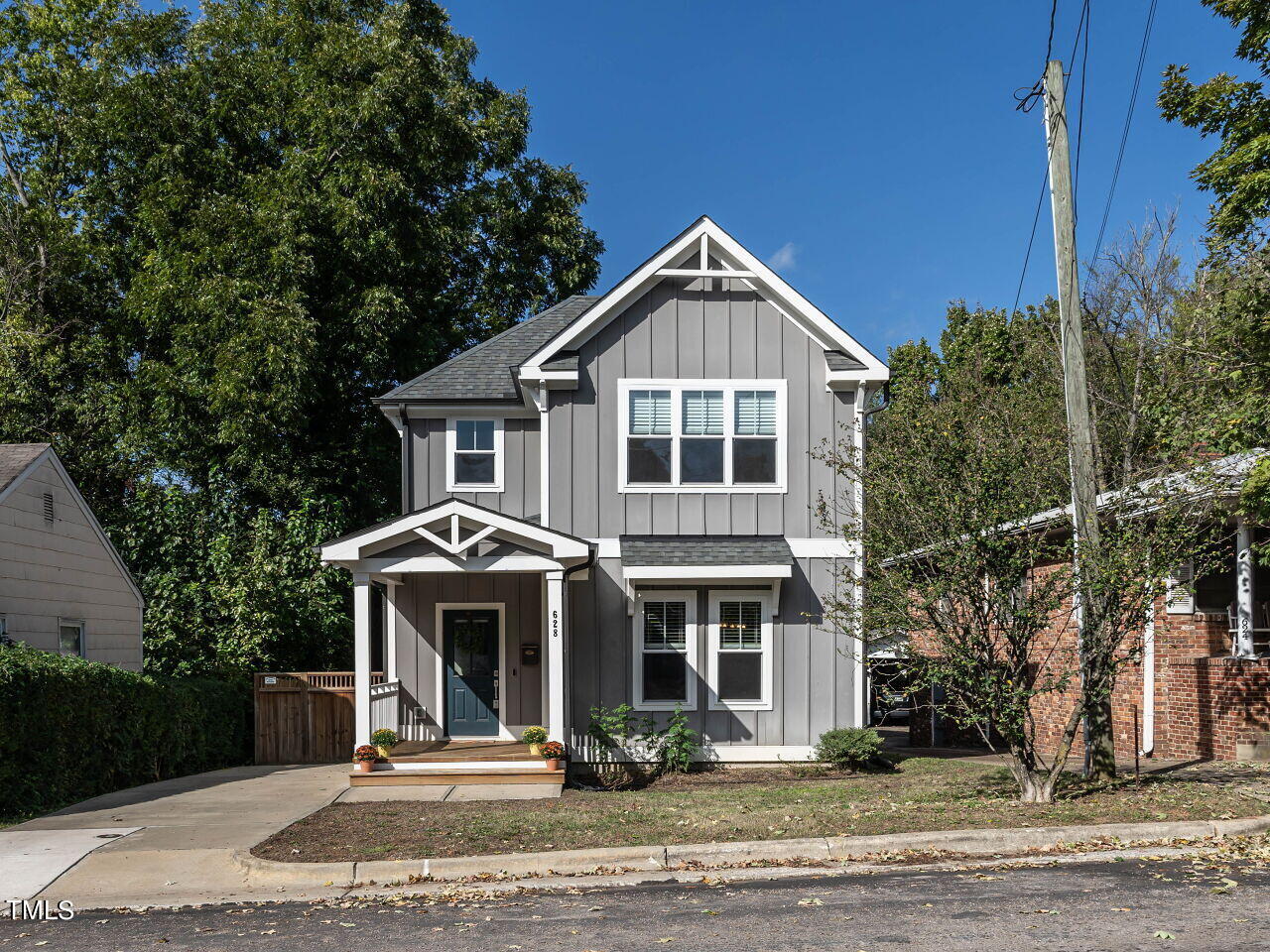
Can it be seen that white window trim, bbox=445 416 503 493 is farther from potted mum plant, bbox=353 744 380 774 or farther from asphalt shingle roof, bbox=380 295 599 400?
potted mum plant, bbox=353 744 380 774

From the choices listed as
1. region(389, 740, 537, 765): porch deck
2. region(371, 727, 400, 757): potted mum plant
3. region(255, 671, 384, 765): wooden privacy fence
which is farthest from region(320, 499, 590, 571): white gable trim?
region(255, 671, 384, 765): wooden privacy fence

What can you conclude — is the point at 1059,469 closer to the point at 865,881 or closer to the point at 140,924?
the point at 865,881

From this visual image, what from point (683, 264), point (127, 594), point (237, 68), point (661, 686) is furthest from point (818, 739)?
point (237, 68)

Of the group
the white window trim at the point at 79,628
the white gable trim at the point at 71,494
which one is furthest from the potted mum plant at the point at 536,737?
the white gable trim at the point at 71,494

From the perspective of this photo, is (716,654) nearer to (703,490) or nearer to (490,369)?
(703,490)

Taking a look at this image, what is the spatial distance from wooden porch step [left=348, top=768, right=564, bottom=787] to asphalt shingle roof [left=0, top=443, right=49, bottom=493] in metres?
6.66

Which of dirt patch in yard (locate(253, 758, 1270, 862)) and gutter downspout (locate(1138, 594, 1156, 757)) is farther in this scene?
gutter downspout (locate(1138, 594, 1156, 757))

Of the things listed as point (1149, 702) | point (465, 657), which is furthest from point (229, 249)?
point (1149, 702)

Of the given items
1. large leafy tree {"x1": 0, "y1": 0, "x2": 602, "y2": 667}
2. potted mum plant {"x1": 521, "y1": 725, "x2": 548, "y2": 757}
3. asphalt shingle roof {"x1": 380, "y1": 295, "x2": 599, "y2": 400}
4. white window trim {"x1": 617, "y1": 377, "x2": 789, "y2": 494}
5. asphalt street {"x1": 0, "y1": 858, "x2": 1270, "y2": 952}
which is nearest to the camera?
asphalt street {"x1": 0, "y1": 858, "x2": 1270, "y2": 952}

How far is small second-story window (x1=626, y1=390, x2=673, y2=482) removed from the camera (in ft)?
54.1

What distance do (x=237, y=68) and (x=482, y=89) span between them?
7008 millimetres

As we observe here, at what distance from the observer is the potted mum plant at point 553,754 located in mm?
14328

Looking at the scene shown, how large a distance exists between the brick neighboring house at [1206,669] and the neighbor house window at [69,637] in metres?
14.5

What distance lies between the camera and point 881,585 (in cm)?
1174
